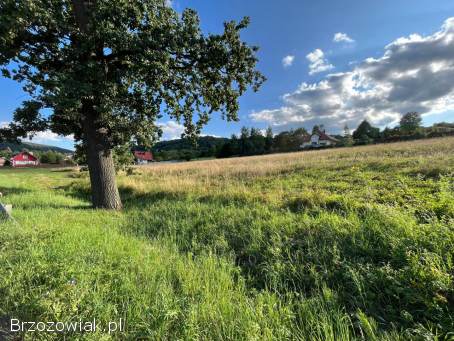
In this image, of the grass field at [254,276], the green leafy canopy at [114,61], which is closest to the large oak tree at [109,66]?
the green leafy canopy at [114,61]

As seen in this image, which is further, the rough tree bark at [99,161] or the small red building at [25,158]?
the small red building at [25,158]

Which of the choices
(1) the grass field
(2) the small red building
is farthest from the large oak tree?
(2) the small red building

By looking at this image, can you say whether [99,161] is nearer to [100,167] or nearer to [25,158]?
[100,167]

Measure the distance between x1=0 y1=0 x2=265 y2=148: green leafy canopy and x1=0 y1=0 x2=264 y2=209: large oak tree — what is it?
0.10 feet

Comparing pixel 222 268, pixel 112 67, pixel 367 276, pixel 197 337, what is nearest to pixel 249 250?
pixel 222 268

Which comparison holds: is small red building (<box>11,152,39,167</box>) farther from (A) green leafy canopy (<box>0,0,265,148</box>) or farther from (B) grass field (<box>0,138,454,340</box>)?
(B) grass field (<box>0,138,454,340</box>)

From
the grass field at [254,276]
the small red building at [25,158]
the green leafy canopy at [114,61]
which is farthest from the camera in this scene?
the small red building at [25,158]

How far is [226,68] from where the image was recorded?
10.3 metres

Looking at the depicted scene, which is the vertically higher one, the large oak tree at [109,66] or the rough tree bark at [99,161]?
the large oak tree at [109,66]

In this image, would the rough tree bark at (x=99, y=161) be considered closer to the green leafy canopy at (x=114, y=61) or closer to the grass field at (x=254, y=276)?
the green leafy canopy at (x=114, y=61)

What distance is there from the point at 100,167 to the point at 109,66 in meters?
3.84

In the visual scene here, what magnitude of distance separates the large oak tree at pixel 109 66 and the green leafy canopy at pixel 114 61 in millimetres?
31

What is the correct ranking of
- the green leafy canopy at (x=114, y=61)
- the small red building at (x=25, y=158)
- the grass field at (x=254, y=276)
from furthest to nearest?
the small red building at (x=25, y=158), the green leafy canopy at (x=114, y=61), the grass field at (x=254, y=276)

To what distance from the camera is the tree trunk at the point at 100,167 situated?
386 inches
